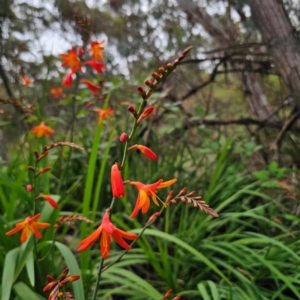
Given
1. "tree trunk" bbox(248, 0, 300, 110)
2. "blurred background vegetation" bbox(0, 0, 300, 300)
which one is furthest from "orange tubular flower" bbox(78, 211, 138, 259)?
"tree trunk" bbox(248, 0, 300, 110)

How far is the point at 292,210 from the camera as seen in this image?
2.16 metres

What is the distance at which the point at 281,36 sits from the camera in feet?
6.13

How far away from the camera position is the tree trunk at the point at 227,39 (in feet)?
10.7

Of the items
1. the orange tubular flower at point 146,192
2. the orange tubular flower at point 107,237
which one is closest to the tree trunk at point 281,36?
the orange tubular flower at point 146,192

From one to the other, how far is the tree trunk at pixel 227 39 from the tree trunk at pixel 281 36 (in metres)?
1.33

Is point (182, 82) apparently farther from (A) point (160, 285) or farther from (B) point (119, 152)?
(A) point (160, 285)

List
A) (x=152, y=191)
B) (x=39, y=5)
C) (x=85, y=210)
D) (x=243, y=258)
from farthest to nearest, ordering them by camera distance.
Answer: (x=39, y=5)
(x=243, y=258)
(x=85, y=210)
(x=152, y=191)

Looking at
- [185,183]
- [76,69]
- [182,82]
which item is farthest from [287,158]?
[182,82]

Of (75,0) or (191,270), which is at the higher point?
(75,0)

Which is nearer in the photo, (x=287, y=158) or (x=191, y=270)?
(x=191, y=270)

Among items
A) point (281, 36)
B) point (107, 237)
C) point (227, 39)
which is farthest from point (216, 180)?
point (107, 237)

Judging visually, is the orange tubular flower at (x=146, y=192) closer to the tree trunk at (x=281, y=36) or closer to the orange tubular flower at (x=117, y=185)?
the orange tubular flower at (x=117, y=185)

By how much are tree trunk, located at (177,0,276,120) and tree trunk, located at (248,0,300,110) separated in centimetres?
133

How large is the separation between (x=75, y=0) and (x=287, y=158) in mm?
7775
